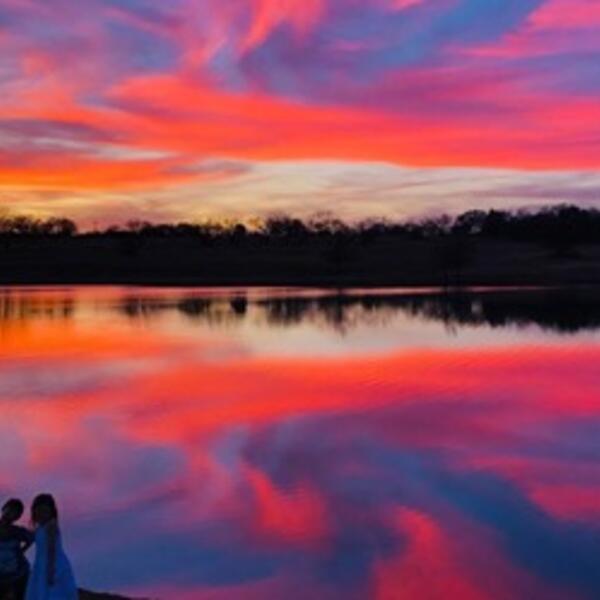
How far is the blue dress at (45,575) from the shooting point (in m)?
7.89

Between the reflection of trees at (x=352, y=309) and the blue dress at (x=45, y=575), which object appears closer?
the blue dress at (x=45, y=575)

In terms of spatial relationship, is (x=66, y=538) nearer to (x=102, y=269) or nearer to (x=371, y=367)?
(x=371, y=367)

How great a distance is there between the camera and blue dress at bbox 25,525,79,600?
25.9ft

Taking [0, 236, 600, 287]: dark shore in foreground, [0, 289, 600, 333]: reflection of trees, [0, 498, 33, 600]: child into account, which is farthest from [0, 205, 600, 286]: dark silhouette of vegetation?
[0, 498, 33, 600]: child

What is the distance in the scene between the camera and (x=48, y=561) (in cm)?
791

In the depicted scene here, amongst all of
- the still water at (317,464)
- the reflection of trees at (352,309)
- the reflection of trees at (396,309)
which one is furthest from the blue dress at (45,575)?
the reflection of trees at (396,309)

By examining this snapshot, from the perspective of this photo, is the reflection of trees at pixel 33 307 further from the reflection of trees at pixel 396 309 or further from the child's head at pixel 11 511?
the child's head at pixel 11 511

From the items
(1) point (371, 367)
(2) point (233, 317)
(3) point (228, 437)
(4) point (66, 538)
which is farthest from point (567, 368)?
(2) point (233, 317)

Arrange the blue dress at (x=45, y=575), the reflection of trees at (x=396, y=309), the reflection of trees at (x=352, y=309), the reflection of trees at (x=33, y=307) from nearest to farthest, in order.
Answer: the blue dress at (x=45, y=575) → the reflection of trees at (x=396, y=309) → the reflection of trees at (x=352, y=309) → the reflection of trees at (x=33, y=307)

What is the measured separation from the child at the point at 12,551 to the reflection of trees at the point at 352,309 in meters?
39.1

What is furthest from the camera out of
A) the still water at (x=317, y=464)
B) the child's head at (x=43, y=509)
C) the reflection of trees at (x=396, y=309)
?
the reflection of trees at (x=396, y=309)

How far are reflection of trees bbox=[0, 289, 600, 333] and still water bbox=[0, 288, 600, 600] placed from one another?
12.4m

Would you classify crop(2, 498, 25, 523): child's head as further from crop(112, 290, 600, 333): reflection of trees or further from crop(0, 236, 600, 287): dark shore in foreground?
crop(0, 236, 600, 287): dark shore in foreground

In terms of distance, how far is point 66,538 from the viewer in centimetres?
1391
